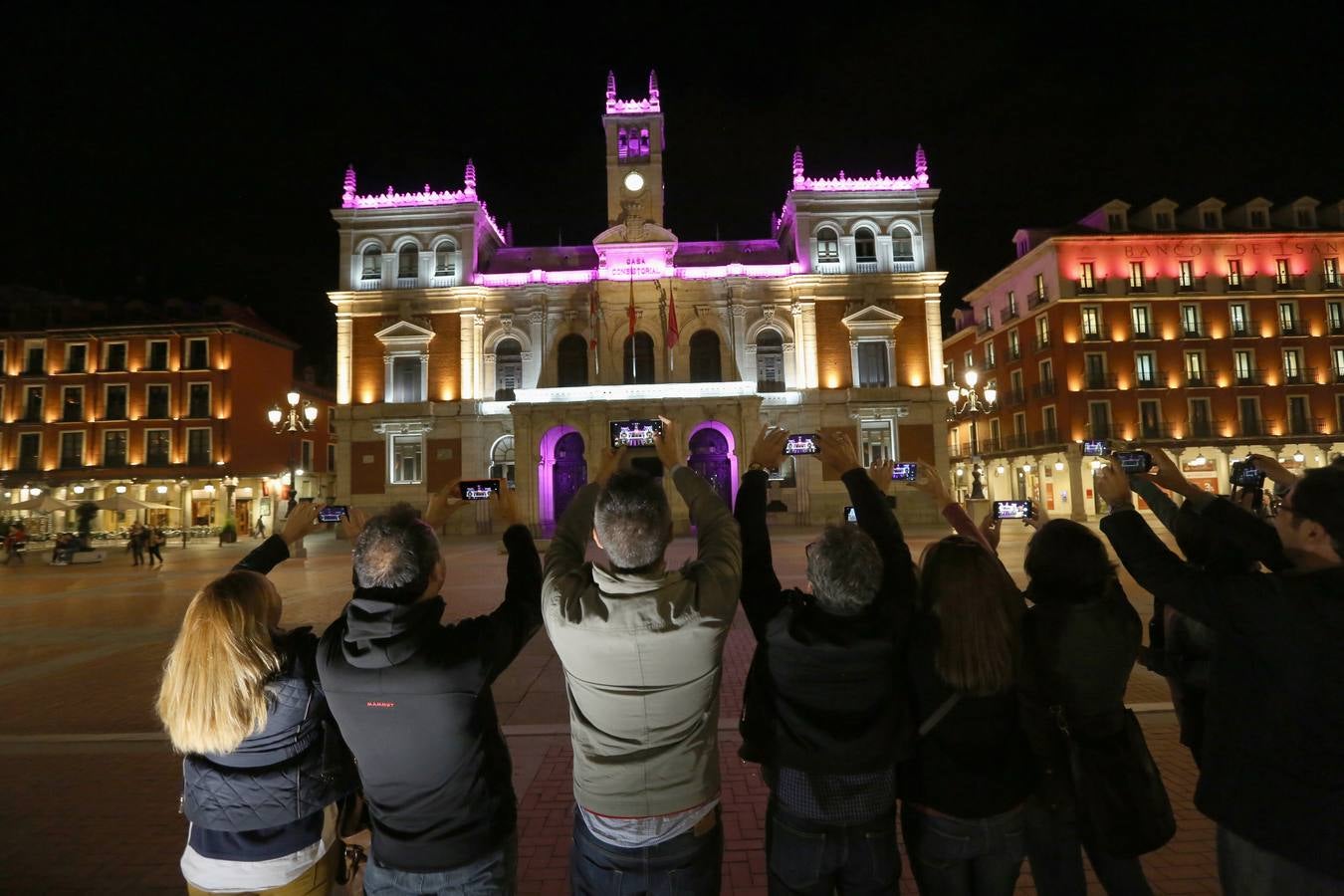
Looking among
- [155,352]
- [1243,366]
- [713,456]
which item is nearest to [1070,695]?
[713,456]

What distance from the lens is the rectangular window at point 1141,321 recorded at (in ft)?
121

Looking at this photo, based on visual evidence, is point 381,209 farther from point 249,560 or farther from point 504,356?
point 249,560

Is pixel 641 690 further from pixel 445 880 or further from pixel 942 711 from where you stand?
pixel 942 711

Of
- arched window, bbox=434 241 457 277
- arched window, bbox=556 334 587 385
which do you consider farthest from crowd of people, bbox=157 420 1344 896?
arched window, bbox=434 241 457 277

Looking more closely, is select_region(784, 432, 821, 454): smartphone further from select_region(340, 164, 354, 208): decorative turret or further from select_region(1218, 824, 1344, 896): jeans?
select_region(340, 164, 354, 208): decorative turret

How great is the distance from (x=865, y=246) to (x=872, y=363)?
19.3 feet

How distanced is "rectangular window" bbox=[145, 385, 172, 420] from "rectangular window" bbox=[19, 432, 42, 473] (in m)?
6.04

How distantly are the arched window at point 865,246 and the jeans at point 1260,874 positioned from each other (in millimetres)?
33856

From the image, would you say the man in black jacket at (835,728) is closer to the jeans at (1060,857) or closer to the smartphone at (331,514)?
the jeans at (1060,857)

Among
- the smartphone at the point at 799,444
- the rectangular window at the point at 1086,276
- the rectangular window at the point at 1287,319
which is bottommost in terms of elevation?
Answer: the smartphone at the point at 799,444

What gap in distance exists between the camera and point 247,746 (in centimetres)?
241

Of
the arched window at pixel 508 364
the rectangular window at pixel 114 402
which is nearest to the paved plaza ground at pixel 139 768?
the arched window at pixel 508 364

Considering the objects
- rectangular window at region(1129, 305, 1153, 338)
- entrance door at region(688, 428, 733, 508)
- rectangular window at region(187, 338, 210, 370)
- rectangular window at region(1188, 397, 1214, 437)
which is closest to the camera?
entrance door at region(688, 428, 733, 508)

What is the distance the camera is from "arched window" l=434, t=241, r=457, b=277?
33906mm
